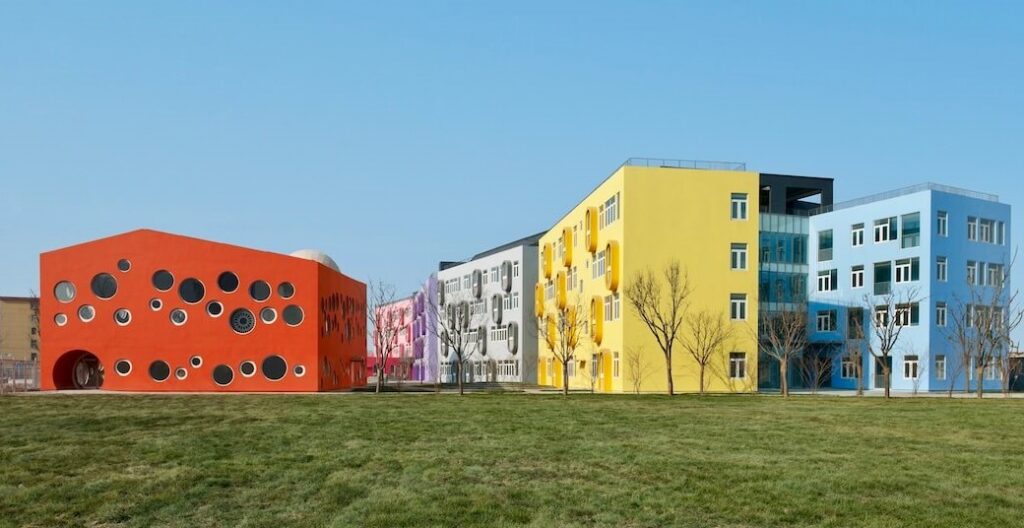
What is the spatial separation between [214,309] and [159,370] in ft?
14.1

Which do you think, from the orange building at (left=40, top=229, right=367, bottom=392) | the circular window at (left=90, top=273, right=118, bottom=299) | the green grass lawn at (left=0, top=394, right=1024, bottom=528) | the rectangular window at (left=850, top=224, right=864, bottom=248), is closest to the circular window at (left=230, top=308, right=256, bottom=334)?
the orange building at (left=40, top=229, right=367, bottom=392)

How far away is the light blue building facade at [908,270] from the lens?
47.9 metres

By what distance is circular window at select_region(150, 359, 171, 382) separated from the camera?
44.4 metres

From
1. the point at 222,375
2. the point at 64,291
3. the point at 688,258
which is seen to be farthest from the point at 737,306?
the point at 64,291

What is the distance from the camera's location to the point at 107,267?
1762 inches

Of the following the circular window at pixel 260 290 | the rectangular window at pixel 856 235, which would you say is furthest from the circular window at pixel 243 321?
the rectangular window at pixel 856 235

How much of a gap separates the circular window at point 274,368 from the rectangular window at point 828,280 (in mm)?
33360

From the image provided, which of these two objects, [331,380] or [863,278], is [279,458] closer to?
[331,380]

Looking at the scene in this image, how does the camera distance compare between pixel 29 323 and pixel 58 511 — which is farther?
pixel 29 323

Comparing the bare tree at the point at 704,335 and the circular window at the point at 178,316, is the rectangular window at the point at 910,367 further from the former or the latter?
the circular window at the point at 178,316

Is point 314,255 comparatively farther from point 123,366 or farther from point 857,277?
point 857,277

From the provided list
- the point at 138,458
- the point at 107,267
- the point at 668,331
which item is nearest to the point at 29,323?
the point at 107,267

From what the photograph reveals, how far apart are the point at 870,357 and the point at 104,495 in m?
47.7

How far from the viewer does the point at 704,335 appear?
44.5m
